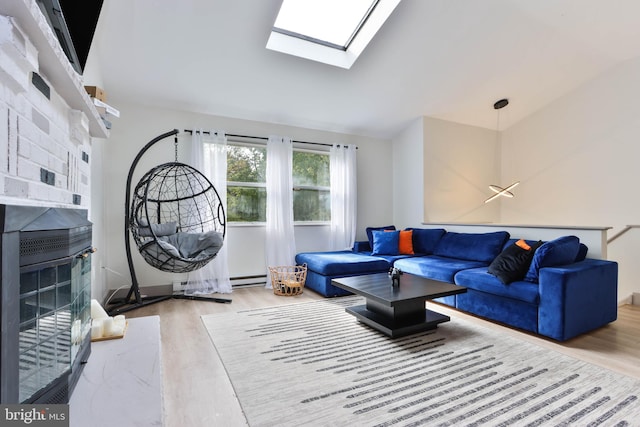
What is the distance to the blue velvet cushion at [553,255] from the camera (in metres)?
2.59

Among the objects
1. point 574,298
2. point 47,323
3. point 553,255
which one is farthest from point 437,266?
point 47,323

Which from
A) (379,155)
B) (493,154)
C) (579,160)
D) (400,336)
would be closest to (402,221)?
(379,155)

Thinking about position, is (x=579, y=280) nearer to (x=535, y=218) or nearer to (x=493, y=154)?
(x=535, y=218)

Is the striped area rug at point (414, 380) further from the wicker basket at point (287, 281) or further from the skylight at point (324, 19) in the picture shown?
the skylight at point (324, 19)

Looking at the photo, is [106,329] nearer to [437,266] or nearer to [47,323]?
[47,323]

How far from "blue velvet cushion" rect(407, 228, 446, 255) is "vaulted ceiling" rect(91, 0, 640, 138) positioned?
1.88 m

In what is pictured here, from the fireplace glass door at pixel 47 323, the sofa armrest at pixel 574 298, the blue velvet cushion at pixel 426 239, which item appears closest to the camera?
the fireplace glass door at pixel 47 323

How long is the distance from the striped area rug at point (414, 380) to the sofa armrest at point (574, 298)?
296mm

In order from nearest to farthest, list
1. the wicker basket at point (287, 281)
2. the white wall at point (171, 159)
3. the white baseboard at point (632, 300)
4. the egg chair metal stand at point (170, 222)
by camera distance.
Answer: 1. the egg chair metal stand at point (170, 222)
2. the white baseboard at point (632, 300)
3. the white wall at point (171, 159)
4. the wicker basket at point (287, 281)

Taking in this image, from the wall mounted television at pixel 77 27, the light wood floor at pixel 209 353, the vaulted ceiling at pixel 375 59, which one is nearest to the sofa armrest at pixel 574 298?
the light wood floor at pixel 209 353

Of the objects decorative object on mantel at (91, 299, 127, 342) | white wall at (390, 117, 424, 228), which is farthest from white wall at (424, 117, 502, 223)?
decorative object on mantel at (91, 299, 127, 342)

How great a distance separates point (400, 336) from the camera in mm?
2479

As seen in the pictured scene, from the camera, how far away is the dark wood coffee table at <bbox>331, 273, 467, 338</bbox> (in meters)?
2.46

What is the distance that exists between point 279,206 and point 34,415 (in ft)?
11.9
